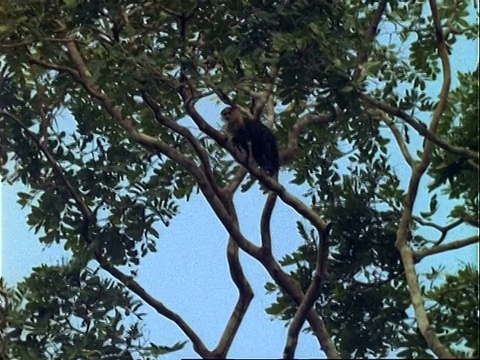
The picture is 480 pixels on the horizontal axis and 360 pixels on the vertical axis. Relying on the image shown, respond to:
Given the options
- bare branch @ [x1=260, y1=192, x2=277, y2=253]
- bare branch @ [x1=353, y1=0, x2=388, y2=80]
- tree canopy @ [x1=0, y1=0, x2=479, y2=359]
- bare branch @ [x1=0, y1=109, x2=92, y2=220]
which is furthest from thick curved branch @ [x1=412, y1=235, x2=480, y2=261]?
bare branch @ [x1=0, y1=109, x2=92, y2=220]

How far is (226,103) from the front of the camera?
2359 millimetres

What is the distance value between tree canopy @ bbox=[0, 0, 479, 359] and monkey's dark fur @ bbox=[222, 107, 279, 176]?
0.03 m

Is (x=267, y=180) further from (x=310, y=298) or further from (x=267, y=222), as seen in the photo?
(x=310, y=298)

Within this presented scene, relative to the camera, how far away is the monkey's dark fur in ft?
7.82

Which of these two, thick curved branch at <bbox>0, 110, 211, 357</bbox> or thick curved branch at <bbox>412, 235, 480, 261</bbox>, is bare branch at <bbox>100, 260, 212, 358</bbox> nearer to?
thick curved branch at <bbox>0, 110, 211, 357</bbox>

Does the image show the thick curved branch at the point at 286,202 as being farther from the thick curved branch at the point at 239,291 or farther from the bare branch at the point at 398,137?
the bare branch at the point at 398,137

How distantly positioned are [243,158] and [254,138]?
6cm

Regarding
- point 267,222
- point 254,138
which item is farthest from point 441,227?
point 254,138

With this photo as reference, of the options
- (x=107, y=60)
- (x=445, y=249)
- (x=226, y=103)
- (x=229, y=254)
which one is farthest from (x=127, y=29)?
(x=445, y=249)

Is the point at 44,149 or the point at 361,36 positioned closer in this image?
the point at 361,36

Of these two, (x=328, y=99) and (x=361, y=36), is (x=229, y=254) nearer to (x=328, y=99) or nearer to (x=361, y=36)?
(x=328, y=99)

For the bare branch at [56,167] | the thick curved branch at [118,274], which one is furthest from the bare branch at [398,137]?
the bare branch at [56,167]

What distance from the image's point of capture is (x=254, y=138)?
2.40m

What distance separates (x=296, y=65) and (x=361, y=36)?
0.24 m
